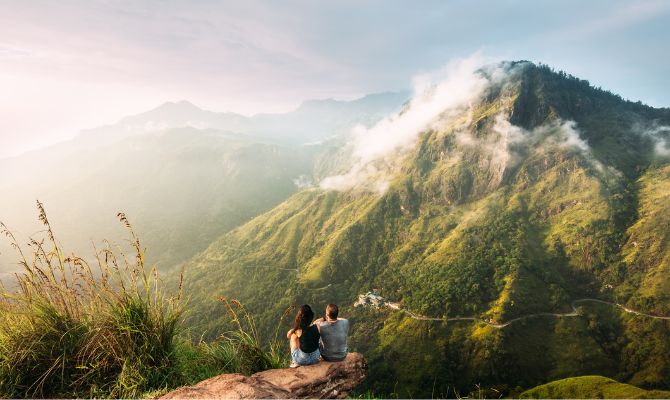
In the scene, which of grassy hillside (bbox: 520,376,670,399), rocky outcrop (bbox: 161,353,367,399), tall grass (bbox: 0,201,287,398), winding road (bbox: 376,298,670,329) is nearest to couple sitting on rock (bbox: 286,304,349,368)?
rocky outcrop (bbox: 161,353,367,399)

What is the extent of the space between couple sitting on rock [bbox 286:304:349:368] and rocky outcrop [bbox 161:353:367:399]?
0.37 metres

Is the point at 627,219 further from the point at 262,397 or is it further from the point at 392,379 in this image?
the point at 262,397

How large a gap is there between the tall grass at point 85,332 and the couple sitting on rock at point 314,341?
93.9 inches

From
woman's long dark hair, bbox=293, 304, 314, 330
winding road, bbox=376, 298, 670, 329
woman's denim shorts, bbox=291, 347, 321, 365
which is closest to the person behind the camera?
woman's denim shorts, bbox=291, 347, 321, 365

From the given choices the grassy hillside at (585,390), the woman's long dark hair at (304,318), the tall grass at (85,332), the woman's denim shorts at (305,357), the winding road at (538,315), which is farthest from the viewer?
the winding road at (538,315)

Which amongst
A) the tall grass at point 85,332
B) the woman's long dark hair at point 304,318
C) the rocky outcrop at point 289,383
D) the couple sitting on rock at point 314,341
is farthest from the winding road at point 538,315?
the tall grass at point 85,332

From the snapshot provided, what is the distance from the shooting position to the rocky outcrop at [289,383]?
473 cm

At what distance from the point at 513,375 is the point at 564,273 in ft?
279

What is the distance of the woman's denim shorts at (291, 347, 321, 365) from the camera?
24.5 ft

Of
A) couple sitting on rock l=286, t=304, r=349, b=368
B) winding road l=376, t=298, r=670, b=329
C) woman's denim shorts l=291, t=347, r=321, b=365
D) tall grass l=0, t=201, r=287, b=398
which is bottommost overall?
winding road l=376, t=298, r=670, b=329

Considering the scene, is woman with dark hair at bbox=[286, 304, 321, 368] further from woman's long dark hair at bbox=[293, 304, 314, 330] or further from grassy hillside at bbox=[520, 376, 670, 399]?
grassy hillside at bbox=[520, 376, 670, 399]

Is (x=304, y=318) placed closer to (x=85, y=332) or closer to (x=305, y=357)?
(x=305, y=357)

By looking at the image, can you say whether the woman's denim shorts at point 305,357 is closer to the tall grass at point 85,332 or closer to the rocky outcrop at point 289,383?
the rocky outcrop at point 289,383

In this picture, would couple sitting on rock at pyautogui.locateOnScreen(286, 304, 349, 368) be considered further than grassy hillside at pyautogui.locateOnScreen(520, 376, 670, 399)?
No
